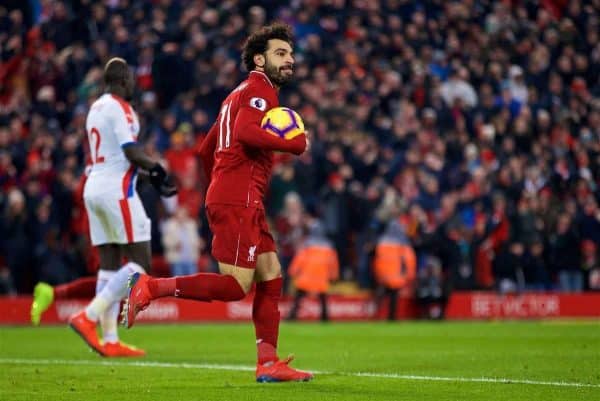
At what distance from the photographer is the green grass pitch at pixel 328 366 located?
7.86 m

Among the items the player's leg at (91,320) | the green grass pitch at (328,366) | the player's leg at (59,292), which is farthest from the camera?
the player's leg at (59,292)

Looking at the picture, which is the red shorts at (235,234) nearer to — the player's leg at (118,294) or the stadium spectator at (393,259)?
the player's leg at (118,294)

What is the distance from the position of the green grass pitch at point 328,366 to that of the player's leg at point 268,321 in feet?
0.42

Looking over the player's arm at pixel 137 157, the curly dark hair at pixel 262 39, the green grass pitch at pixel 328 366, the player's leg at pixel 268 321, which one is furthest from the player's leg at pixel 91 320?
the curly dark hair at pixel 262 39

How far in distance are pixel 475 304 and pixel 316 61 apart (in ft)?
19.1

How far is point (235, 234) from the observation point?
836 centimetres

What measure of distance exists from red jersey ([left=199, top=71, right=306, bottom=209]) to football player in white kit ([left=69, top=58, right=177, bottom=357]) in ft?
8.87

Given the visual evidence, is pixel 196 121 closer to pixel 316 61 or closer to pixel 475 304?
pixel 316 61

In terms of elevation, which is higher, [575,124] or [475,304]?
[575,124]

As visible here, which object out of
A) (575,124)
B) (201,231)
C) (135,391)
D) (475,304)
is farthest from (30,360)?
(575,124)

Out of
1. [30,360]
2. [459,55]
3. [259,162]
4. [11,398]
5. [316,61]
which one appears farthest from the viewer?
[459,55]

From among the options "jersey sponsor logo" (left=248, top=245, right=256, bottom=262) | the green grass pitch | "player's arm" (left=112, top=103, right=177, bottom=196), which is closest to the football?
"jersey sponsor logo" (left=248, top=245, right=256, bottom=262)

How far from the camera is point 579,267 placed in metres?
22.2

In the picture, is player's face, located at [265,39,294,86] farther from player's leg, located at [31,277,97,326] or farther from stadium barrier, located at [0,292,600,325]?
stadium barrier, located at [0,292,600,325]
